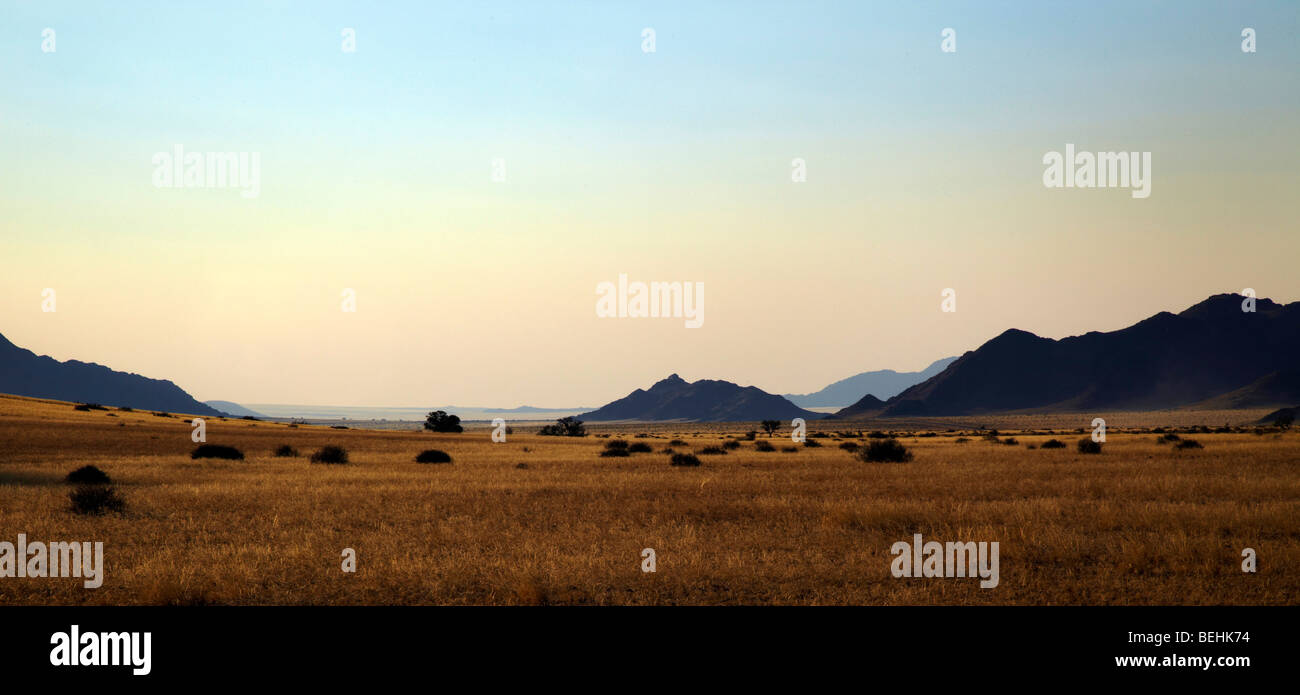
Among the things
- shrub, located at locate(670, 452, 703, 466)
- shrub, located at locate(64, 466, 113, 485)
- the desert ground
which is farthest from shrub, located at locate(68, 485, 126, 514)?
shrub, located at locate(670, 452, 703, 466)

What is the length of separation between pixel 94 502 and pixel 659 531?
471 inches

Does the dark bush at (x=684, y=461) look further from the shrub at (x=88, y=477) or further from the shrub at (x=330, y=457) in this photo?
the shrub at (x=88, y=477)

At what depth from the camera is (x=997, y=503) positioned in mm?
20531

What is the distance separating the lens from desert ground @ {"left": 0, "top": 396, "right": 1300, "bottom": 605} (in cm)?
1148

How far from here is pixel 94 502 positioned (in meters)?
18.3

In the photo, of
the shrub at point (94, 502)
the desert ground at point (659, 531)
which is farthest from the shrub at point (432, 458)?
the shrub at point (94, 502)

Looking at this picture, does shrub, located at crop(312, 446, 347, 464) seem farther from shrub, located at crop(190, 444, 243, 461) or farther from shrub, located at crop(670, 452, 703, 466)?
shrub, located at crop(670, 452, 703, 466)

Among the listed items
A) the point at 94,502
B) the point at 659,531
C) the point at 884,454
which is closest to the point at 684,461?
the point at 884,454

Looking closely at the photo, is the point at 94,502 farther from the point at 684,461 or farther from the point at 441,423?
the point at 441,423

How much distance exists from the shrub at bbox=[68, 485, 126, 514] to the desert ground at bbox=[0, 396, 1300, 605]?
39 cm
